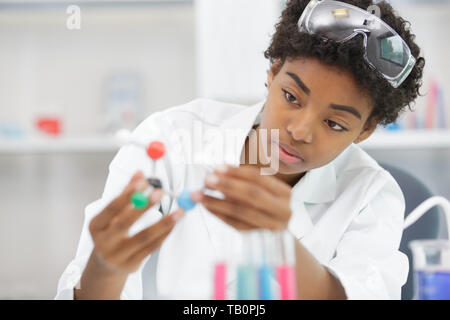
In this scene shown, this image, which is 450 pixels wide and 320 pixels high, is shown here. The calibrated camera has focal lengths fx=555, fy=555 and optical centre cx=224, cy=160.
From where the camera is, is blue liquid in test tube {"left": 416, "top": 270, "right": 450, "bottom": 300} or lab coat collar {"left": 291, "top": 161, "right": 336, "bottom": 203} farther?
lab coat collar {"left": 291, "top": 161, "right": 336, "bottom": 203}

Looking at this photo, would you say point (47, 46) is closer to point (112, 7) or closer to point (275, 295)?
point (112, 7)

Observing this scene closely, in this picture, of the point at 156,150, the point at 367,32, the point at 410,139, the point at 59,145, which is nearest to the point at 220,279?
the point at 156,150

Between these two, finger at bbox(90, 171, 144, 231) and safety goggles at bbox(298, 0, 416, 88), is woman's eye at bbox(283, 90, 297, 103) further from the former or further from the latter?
finger at bbox(90, 171, 144, 231)

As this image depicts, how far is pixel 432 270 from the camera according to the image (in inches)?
23.9

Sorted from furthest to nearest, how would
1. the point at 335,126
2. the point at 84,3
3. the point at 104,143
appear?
the point at 104,143
the point at 84,3
the point at 335,126

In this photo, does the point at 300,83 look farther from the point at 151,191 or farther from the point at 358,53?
the point at 151,191

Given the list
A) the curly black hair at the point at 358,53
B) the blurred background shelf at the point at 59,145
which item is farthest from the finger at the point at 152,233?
the blurred background shelf at the point at 59,145

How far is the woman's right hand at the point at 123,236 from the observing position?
1.58 ft

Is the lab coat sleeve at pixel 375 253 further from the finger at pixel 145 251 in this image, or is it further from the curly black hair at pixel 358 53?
the finger at pixel 145 251

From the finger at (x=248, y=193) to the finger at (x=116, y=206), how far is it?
0.06 meters

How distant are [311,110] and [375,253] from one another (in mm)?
206

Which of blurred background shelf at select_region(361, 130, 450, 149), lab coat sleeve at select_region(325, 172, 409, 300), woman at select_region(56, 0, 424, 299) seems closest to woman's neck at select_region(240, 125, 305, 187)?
woman at select_region(56, 0, 424, 299)

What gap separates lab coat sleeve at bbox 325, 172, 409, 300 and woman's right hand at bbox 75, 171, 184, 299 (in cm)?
23

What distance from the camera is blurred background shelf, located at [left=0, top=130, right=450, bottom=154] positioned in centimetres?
150
